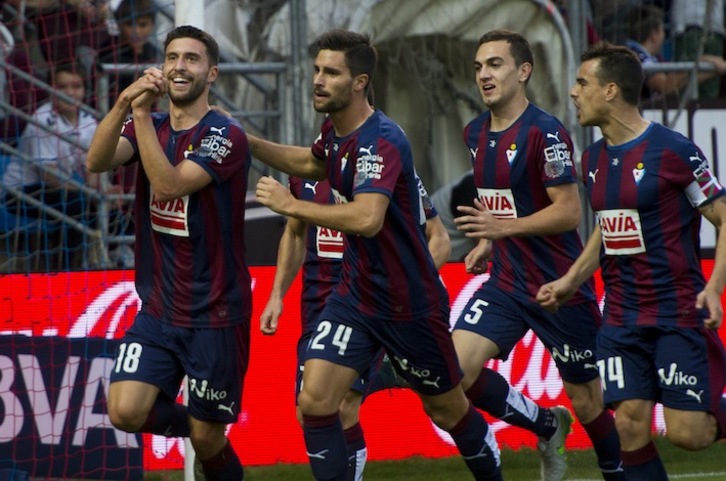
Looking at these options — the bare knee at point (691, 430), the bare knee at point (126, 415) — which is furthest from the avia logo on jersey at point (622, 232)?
the bare knee at point (126, 415)

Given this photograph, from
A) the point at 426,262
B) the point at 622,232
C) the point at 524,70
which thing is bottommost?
the point at 426,262

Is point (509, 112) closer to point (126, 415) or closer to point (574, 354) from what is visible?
point (574, 354)

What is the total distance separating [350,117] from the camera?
6176 mm

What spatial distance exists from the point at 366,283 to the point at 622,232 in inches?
46.5

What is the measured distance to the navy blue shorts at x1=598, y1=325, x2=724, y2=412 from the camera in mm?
5934

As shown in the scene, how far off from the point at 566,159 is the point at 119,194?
3505 mm

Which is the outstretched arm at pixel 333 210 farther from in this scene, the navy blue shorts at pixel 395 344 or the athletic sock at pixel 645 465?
the athletic sock at pixel 645 465

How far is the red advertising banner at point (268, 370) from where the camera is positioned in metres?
8.20

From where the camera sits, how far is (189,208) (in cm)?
630

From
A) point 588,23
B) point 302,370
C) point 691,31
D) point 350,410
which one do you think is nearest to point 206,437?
point 302,370

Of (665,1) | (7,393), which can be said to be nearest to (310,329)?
(7,393)

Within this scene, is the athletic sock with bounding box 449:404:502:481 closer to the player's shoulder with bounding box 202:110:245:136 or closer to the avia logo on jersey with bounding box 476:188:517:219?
the avia logo on jersey with bounding box 476:188:517:219

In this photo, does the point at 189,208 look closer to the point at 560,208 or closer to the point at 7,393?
the point at 560,208

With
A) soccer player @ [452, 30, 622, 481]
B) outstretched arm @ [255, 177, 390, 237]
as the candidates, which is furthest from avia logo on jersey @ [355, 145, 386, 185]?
soccer player @ [452, 30, 622, 481]
